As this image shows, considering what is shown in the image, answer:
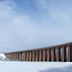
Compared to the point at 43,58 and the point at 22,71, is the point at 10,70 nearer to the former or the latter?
the point at 22,71

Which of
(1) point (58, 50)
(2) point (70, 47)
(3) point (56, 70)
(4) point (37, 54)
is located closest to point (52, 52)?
(1) point (58, 50)

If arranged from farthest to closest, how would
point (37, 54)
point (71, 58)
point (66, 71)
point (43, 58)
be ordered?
point (37, 54) → point (43, 58) → point (71, 58) → point (66, 71)

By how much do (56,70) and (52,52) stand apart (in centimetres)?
162

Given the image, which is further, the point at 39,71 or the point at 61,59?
the point at 61,59

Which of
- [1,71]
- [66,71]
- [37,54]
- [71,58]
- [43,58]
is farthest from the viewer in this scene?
[37,54]

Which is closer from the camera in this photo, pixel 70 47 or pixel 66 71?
pixel 66 71

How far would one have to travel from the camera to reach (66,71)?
5.71 ft

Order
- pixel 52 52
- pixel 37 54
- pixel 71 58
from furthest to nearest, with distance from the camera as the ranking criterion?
pixel 37 54 < pixel 52 52 < pixel 71 58

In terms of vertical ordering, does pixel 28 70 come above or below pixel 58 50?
below

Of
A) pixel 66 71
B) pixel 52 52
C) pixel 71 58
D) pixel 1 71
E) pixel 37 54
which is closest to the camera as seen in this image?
pixel 66 71

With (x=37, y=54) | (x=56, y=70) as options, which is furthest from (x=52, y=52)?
(x=56, y=70)

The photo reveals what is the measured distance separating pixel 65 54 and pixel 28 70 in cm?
145

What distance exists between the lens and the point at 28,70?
185cm

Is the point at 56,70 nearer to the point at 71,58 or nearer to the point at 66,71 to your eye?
the point at 66,71
